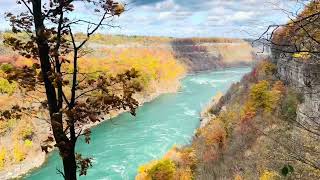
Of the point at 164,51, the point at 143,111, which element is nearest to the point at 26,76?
the point at 143,111

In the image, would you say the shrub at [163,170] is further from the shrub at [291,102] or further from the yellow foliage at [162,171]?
the shrub at [291,102]

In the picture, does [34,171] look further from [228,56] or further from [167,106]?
[228,56]

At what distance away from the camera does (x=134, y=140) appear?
5234 centimetres

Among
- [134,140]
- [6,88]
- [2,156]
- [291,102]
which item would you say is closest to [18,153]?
[2,156]

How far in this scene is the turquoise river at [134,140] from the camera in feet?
135

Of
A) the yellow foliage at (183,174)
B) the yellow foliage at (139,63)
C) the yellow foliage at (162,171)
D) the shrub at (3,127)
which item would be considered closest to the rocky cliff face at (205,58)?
the yellow foliage at (139,63)

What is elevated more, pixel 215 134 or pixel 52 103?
pixel 52 103

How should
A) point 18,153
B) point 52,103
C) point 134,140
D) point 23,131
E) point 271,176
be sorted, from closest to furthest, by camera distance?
point 52,103
point 271,176
point 18,153
point 134,140
point 23,131

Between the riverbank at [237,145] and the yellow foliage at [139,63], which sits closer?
the riverbank at [237,145]

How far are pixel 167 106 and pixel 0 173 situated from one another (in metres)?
36.7

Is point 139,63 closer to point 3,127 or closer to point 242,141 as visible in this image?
point 3,127

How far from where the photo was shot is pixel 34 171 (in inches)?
1706

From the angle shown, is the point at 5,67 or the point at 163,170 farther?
the point at 163,170

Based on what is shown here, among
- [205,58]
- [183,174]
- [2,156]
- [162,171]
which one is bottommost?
[2,156]
